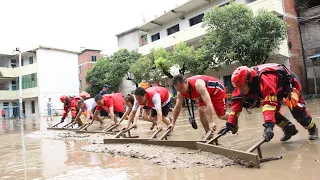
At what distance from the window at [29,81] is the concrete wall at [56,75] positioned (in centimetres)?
94

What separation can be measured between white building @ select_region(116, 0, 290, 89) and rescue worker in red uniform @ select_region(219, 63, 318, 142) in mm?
13955

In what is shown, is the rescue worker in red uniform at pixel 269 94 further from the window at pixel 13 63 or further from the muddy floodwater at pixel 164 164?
the window at pixel 13 63

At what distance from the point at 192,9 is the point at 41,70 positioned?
63.6 ft

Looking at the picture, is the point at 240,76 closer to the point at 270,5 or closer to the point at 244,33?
the point at 244,33

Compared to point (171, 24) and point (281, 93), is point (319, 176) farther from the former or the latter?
point (171, 24)

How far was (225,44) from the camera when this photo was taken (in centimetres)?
1572

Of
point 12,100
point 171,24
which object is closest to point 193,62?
point 171,24

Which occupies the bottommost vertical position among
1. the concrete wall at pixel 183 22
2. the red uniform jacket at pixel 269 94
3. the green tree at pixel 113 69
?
the red uniform jacket at pixel 269 94

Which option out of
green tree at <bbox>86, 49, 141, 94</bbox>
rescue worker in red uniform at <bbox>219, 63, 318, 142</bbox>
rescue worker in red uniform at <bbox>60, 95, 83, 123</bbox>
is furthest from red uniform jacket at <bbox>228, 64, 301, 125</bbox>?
green tree at <bbox>86, 49, 141, 94</bbox>

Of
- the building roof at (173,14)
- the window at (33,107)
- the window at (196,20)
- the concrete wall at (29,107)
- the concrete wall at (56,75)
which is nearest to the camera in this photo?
the building roof at (173,14)

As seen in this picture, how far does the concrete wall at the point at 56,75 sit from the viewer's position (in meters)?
33.2

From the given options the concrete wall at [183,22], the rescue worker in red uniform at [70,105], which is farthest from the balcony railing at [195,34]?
the rescue worker in red uniform at [70,105]

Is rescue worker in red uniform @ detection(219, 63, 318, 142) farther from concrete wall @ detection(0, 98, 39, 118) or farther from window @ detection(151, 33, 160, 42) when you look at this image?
concrete wall @ detection(0, 98, 39, 118)

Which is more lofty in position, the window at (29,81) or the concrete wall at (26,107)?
the window at (29,81)
